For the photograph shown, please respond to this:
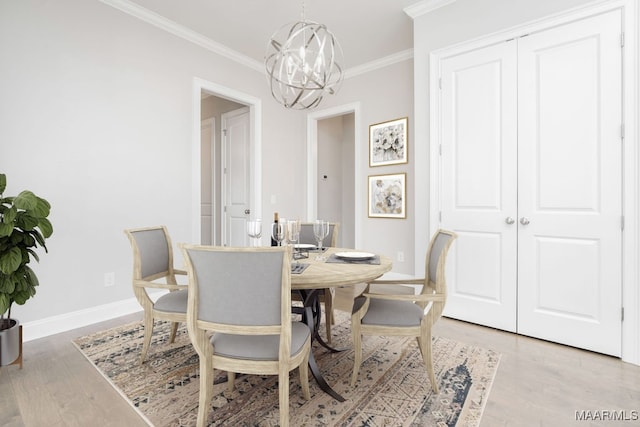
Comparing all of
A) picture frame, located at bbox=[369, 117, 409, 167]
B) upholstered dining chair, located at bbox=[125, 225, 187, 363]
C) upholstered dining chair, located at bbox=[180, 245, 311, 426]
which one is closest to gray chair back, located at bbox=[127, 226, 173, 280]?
upholstered dining chair, located at bbox=[125, 225, 187, 363]

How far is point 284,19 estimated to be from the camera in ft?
10.6

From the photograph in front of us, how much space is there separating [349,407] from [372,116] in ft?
11.6

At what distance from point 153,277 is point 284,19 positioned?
2.77 m

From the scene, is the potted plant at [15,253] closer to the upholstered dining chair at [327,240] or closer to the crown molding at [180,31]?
the upholstered dining chair at [327,240]

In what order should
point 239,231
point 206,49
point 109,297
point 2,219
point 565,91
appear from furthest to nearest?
1. point 239,231
2. point 206,49
3. point 109,297
4. point 565,91
5. point 2,219

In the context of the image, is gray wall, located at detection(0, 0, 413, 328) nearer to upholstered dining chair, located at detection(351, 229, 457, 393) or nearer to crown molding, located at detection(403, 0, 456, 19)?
crown molding, located at detection(403, 0, 456, 19)

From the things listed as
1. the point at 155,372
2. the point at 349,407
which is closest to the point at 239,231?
the point at 155,372

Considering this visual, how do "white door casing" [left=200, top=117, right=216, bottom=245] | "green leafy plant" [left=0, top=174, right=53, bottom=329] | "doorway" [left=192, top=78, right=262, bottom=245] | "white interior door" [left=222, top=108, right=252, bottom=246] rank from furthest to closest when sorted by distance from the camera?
"white door casing" [left=200, top=117, right=216, bottom=245] < "white interior door" [left=222, top=108, right=252, bottom=246] < "doorway" [left=192, top=78, right=262, bottom=245] < "green leafy plant" [left=0, top=174, right=53, bottom=329]

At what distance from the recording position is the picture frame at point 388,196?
394 cm

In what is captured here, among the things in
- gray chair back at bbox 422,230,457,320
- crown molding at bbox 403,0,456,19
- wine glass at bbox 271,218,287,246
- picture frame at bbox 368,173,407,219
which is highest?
crown molding at bbox 403,0,456,19

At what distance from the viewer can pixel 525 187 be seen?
8.00 feet

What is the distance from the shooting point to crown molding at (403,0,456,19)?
2.83m

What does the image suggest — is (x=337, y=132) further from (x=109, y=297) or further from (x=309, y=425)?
(x=309, y=425)

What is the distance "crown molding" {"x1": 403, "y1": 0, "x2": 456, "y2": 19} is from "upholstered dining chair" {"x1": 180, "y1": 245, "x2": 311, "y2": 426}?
288 cm
